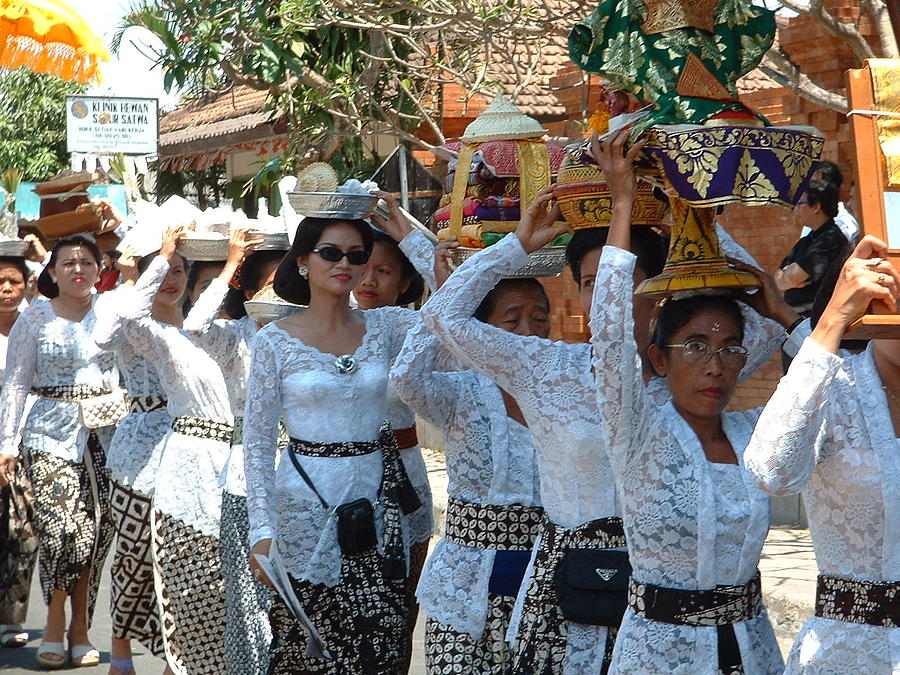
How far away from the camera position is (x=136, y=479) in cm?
682

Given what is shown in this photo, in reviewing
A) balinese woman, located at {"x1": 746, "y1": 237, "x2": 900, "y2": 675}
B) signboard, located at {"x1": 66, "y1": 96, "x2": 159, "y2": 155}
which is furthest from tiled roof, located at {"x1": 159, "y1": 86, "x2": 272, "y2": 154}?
balinese woman, located at {"x1": 746, "y1": 237, "x2": 900, "y2": 675}

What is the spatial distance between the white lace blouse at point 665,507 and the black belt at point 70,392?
16.3 feet

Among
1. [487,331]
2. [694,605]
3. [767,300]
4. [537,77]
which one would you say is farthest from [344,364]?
A: [537,77]

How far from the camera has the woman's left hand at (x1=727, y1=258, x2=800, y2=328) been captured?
12.6ft

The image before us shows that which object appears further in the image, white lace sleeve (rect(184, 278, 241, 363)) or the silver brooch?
white lace sleeve (rect(184, 278, 241, 363))

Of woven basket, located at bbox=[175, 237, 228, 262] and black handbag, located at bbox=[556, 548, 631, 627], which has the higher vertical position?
woven basket, located at bbox=[175, 237, 228, 262]

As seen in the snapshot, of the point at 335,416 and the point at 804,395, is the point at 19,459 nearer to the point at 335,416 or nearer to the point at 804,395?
the point at 335,416

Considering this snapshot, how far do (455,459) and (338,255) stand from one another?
0.91 m

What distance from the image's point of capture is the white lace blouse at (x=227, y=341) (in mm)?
5938

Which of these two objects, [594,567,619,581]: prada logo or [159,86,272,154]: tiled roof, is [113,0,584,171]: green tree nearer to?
[159,86,272,154]: tiled roof

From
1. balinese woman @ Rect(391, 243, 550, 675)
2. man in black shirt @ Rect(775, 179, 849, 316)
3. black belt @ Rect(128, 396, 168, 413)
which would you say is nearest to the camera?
balinese woman @ Rect(391, 243, 550, 675)

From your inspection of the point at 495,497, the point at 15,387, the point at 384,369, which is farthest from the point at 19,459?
the point at 495,497

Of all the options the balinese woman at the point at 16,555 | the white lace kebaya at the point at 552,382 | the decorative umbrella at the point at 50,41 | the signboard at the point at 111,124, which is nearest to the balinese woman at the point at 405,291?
A: the white lace kebaya at the point at 552,382

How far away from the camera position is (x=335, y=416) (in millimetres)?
5031
